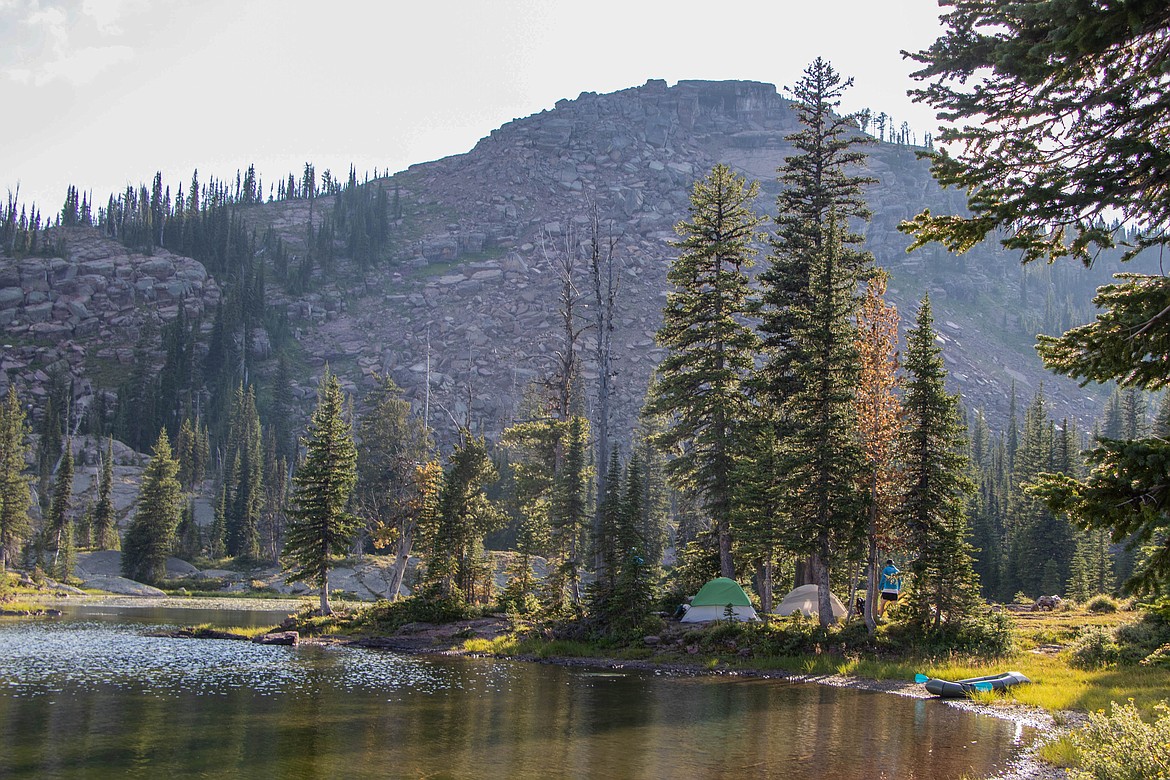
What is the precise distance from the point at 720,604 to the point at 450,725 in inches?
667

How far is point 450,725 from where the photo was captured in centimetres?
1981

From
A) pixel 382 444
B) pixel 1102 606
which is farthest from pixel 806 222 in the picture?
pixel 382 444

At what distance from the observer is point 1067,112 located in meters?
11.2

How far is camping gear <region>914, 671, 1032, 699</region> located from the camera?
23.5 m

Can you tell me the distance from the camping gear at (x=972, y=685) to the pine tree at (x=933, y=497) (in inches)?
207

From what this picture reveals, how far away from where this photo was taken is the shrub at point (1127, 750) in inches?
420

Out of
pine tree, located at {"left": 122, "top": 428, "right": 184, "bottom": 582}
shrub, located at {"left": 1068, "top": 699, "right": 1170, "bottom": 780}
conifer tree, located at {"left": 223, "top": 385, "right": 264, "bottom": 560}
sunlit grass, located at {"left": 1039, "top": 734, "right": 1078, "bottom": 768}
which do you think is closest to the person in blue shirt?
sunlit grass, located at {"left": 1039, "top": 734, "right": 1078, "bottom": 768}

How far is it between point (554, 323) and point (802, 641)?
136 meters

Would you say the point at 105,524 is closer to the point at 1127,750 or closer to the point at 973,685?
the point at 973,685

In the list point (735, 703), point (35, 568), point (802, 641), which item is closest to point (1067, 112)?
point (735, 703)

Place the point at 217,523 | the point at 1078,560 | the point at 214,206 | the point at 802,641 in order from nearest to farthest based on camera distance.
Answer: the point at 802,641, the point at 1078,560, the point at 217,523, the point at 214,206

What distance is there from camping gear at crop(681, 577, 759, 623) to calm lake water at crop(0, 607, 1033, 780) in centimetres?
598

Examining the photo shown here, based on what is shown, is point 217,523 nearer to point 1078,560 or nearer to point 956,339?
point 1078,560

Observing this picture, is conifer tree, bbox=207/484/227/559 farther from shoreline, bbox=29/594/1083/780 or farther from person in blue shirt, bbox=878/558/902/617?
person in blue shirt, bbox=878/558/902/617
